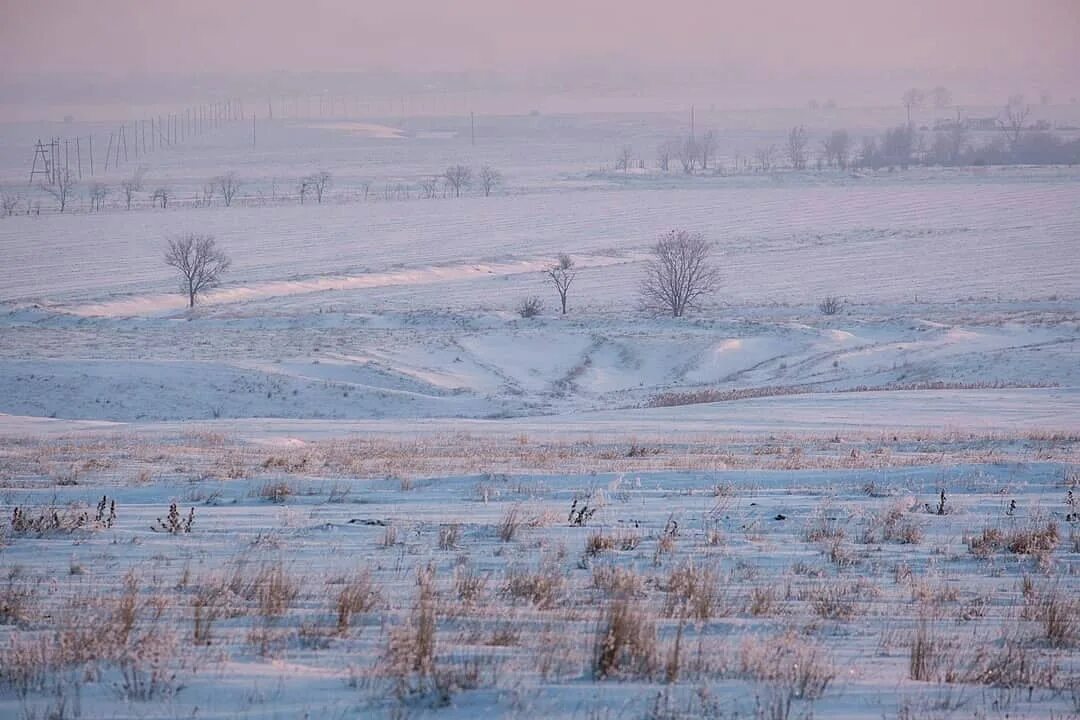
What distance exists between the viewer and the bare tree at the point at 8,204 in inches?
4494

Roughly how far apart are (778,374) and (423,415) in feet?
50.3

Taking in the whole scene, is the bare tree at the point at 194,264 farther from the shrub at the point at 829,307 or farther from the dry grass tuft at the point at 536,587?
the dry grass tuft at the point at 536,587

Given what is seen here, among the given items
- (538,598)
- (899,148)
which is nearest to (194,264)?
(538,598)

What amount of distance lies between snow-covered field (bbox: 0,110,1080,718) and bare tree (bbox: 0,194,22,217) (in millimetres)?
70309

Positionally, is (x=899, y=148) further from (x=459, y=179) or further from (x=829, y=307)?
(x=829, y=307)

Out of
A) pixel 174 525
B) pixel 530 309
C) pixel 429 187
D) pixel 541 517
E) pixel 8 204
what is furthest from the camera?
pixel 429 187

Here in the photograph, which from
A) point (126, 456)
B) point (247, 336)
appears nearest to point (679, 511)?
point (126, 456)

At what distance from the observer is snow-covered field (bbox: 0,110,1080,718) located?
5.60 m

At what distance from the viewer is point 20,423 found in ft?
93.1

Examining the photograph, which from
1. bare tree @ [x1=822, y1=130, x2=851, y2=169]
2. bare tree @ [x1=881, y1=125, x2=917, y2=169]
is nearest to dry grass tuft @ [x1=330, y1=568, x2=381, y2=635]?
bare tree @ [x1=881, y1=125, x2=917, y2=169]

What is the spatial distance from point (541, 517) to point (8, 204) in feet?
406

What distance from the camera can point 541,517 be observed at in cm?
1051

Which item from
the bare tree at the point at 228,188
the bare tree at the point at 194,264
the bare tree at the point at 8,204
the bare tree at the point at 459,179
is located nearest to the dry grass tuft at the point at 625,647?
the bare tree at the point at 194,264

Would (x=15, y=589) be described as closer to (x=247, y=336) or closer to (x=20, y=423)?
(x=20, y=423)
